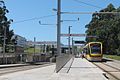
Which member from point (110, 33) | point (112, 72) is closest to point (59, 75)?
point (112, 72)

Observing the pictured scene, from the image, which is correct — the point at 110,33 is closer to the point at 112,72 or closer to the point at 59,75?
the point at 112,72

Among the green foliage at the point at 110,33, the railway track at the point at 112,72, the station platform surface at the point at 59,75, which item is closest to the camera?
the station platform surface at the point at 59,75

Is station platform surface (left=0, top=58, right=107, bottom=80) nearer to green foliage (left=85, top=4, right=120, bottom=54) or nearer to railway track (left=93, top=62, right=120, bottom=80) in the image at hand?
railway track (left=93, top=62, right=120, bottom=80)

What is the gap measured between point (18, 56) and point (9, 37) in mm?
32501

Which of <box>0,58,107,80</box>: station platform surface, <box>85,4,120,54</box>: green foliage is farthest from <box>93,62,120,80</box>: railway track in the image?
<box>85,4,120,54</box>: green foliage

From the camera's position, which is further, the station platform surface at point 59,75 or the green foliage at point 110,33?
the green foliage at point 110,33

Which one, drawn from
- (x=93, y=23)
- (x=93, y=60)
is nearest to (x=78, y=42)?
(x=93, y=23)

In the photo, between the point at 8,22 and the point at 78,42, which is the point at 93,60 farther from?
the point at 78,42

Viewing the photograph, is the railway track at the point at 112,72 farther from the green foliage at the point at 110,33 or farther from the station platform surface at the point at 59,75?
the green foliage at the point at 110,33

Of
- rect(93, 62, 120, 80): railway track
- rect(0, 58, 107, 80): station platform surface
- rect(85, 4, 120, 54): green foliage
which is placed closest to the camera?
rect(0, 58, 107, 80): station platform surface

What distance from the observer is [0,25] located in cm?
9350

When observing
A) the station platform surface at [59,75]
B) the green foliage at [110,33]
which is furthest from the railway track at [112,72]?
the green foliage at [110,33]

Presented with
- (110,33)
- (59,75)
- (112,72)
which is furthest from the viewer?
(110,33)

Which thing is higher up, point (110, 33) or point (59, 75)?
point (110, 33)
